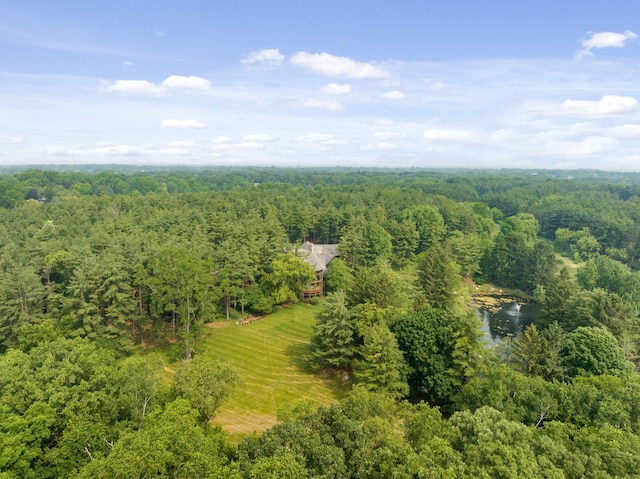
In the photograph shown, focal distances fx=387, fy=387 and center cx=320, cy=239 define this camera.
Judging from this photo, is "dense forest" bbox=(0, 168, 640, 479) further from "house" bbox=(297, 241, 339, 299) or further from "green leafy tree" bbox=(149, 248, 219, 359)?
"house" bbox=(297, 241, 339, 299)

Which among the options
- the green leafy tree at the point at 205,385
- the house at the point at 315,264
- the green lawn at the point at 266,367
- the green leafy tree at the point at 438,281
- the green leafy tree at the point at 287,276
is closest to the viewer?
the green leafy tree at the point at 205,385

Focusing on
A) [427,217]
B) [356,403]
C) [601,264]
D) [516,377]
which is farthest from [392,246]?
[356,403]

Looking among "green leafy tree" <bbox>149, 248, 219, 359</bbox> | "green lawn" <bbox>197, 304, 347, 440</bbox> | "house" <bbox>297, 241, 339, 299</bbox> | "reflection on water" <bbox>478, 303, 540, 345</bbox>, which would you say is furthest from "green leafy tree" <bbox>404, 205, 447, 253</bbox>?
"green leafy tree" <bbox>149, 248, 219, 359</bbox>

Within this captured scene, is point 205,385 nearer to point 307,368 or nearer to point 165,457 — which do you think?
point 165,457

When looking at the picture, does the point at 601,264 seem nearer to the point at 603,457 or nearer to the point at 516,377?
the point at 516,377

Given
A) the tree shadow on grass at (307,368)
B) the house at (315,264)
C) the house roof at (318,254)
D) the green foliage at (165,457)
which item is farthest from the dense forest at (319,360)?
the house roof at (318,254)

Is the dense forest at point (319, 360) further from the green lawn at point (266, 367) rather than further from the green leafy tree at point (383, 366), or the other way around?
the green lawn at point (266, 367)
